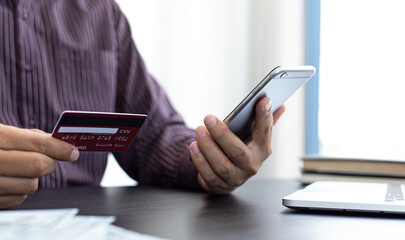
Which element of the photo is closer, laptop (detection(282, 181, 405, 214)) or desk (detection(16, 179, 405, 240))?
desk (detection(16, 179, 405, 240))

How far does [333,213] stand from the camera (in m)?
0.67

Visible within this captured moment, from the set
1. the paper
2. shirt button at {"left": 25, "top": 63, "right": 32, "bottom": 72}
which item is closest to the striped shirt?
shirt button at {"left": 25, "top": 63, "right": 32, "bottom": 72}

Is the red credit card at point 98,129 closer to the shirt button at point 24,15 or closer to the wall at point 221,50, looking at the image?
the shirt button at point 24,15

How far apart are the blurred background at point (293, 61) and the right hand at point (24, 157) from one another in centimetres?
156

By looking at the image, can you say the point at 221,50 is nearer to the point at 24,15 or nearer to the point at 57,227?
the point at 24,15

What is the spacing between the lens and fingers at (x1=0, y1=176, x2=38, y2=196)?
25.1 inches

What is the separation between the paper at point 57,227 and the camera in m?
0.47

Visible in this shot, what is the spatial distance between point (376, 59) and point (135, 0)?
1.14m

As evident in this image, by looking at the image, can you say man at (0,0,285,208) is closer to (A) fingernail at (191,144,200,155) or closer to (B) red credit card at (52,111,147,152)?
A: (A) fingernail at (191,144,200,155)

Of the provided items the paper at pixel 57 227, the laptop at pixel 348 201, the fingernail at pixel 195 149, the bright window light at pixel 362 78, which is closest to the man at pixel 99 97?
the fingernail at pixel 195 149

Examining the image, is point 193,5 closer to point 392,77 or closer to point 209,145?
point 392,77

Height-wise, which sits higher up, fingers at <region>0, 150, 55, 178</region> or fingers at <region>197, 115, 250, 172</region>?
fingers at <region>0, 150, 55, 178</region>

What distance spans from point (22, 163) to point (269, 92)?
403mm

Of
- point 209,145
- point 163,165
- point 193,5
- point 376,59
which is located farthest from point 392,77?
point 209,145
